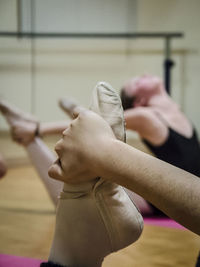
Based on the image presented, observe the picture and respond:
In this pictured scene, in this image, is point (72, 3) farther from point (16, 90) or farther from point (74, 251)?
point (74, 251)

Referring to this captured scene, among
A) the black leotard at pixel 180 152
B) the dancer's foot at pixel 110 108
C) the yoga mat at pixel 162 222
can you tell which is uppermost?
the dancer's foot at pixel 110 108

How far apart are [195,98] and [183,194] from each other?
285 centimetres

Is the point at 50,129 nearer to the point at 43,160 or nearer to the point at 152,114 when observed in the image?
the point at 43,160

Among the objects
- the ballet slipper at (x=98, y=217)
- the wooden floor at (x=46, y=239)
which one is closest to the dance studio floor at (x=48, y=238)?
the wooden floor at (x=46, y=239)

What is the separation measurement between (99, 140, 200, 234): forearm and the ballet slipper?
96mm

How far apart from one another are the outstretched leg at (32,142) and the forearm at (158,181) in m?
0.72

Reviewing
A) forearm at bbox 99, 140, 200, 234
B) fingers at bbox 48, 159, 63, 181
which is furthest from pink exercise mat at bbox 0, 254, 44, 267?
forearm at bbox 99, 140, 200, 234

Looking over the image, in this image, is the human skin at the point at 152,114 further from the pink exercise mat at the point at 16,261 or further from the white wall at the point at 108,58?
the white wall at the point at 108,58

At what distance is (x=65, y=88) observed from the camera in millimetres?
3160

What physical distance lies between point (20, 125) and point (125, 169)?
1.03 m

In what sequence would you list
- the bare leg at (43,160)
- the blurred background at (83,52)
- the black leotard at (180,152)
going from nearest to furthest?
the bare leg at (43,160) → the black leotard at (180,152) → the blurred background at (83,52)

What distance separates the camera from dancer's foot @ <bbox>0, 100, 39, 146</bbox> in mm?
1438

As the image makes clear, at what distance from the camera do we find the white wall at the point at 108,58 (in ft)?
10.1

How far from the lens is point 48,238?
118 centimetres
